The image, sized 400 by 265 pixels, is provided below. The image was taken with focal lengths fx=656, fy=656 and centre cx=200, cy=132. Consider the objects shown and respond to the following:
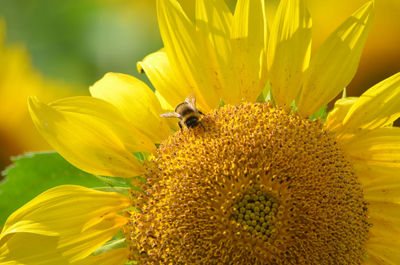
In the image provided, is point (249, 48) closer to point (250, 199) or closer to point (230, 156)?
point (230, 156)

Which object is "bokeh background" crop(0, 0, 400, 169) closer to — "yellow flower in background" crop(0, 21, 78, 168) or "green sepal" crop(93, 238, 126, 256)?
"yellow flower in background" crop(0, 21, 78, 168)

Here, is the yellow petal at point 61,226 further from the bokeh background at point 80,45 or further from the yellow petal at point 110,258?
the bokeh background at point 80,45

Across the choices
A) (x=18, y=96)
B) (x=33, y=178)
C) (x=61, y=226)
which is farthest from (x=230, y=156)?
(x=18, y=96)

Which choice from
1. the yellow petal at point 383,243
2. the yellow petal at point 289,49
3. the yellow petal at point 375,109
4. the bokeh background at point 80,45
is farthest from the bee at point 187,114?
the bokeh background at point 80,45

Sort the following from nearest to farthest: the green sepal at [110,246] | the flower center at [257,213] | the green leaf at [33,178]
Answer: the flower center at [257,213] → the green sepal at [110,246] → the green leaf at [33,178]

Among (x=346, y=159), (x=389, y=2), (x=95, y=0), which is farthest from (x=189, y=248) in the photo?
(x=95, y=0)

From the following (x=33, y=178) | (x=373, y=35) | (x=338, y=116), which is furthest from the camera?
(x=373, y=35)

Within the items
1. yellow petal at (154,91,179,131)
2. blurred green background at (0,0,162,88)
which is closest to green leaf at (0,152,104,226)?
yellow petal at (154,91,179,131)
